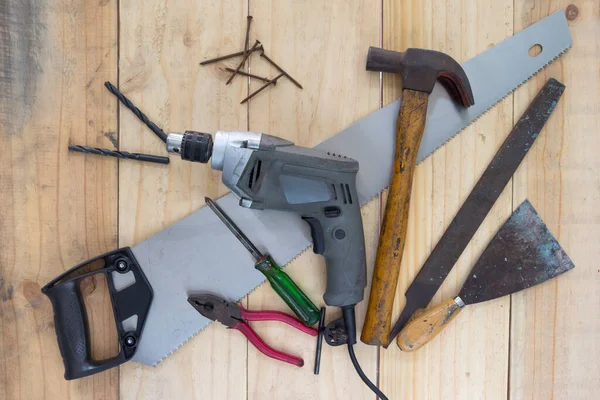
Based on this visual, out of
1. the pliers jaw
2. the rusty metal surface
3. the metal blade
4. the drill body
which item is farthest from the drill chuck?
the metal blade

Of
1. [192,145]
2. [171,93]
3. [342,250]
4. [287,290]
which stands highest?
[171,93]

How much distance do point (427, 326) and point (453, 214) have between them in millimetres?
291

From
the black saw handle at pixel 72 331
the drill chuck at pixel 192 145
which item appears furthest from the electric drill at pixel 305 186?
the black saw handle at pixel 72 331

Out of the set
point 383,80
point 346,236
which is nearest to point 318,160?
point 346,236

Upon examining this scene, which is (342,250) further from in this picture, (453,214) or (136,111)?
(136,111)

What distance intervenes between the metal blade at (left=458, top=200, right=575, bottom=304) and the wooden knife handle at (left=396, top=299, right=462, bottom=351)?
0.18 ft

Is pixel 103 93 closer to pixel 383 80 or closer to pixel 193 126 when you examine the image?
pixel 193 126

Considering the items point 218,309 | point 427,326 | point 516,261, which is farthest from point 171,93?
point 516,261

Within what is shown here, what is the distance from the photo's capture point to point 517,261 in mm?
1057

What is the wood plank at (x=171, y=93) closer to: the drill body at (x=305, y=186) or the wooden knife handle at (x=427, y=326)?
the drill body at (x=305, y=186)

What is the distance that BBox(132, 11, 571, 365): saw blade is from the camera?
40.5 inches

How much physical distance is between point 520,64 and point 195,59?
0.83 meters

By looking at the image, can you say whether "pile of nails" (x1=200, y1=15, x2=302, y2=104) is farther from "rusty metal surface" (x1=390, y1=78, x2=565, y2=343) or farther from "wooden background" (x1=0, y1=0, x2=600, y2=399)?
"rusty metal surface" (x1=390, y1=78, x2=565, y2=343)

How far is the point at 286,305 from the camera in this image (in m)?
1.05
